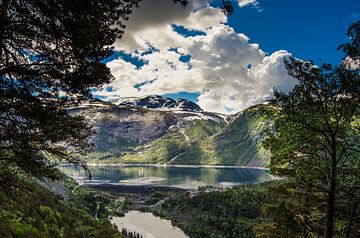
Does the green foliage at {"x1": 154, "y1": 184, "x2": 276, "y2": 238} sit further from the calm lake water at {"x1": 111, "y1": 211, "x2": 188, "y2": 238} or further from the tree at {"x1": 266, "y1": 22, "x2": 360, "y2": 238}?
the tree at {"x1": 266, "y1": 22, "x2": 360, "y2": 238}

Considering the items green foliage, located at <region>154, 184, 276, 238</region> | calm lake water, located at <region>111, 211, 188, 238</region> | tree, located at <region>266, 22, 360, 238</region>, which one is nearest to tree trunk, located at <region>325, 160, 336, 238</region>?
tree, located at <region>266, 22, 360, 238</region>

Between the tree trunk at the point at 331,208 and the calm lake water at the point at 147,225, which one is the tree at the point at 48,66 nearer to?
the tree trunk at the point at 331,208

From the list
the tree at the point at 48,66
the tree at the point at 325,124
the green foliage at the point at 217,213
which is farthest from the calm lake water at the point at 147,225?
the tree at the point at 48,66

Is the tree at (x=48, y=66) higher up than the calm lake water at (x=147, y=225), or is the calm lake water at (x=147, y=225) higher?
the tree at (x=48, y=66)

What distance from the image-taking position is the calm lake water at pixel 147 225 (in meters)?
132

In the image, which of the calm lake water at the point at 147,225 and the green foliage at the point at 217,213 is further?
the green foliage at the point at 217,213

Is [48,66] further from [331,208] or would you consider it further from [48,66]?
[331,208]

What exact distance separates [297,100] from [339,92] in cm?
175

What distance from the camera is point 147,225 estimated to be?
481ft

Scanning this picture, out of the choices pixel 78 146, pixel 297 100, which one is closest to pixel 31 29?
pixel 78 146

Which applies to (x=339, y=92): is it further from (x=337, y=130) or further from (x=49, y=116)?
(x=49, y=116)

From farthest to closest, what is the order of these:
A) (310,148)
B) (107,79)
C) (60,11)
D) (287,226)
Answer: (287,226) < (310,148) < (107,79) < (60,11)

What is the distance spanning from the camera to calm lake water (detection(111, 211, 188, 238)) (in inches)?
5187

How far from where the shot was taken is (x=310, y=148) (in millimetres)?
15812
